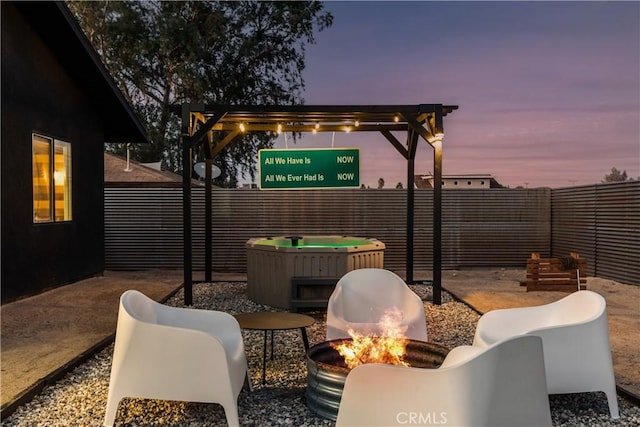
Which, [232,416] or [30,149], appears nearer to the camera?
[232,416]

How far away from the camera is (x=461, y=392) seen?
2.56 metres

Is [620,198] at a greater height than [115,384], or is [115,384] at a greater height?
[620,198]

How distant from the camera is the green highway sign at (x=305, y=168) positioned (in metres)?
8.80

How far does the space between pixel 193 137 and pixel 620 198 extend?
7201mm

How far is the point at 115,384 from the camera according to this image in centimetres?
336

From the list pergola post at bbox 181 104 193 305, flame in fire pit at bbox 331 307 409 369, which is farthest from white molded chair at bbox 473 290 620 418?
pergola post at bbox 181 104 193 305

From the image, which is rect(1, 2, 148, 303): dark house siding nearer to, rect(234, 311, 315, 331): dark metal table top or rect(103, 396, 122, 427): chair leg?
rect(234, 311, 315, 331): dark metal table top

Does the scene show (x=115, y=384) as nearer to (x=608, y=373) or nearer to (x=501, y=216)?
(x=608, y=373)

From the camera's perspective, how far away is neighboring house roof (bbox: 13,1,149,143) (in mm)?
8094

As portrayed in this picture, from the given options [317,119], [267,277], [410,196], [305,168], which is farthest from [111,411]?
[410,196]

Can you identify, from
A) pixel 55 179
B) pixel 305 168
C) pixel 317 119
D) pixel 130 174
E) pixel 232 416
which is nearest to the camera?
pixel 232 416

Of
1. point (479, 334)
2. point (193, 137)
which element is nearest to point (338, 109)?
point (193, 137)

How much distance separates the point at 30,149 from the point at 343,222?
6.15 m

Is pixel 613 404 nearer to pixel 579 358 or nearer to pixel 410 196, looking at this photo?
pixel 579 358
